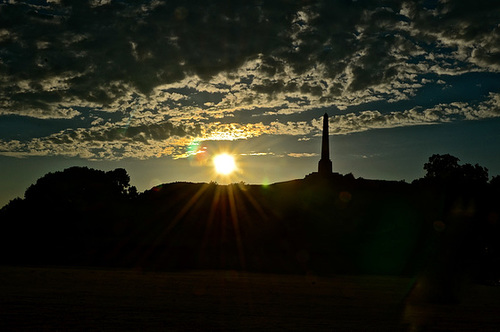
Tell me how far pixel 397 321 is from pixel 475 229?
3274 cm

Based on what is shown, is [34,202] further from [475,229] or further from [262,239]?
[475,229]

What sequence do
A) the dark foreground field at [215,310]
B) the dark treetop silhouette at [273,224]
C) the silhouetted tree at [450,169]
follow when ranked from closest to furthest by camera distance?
the dark foreground field at [215,310] < the dark treetop silhouette at [273,224] < the silhouetted tree at [450,169]

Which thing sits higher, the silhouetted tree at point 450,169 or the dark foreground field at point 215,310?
the silhouetted tree at point 450,169

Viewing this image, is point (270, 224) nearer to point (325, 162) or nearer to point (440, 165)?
point (325, 162)

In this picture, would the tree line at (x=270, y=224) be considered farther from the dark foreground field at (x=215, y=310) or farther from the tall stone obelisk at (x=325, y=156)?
the dark foreground field at (x=215, y=310)

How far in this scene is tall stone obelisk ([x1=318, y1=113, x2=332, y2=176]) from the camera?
179 ft

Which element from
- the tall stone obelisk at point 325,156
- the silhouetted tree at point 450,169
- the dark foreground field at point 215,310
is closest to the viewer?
the dark foreground field at point 215,310

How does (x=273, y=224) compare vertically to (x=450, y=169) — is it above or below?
below

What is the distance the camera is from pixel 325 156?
57.1 metres

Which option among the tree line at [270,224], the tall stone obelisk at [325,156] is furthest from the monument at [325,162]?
the tree line at [270,224]

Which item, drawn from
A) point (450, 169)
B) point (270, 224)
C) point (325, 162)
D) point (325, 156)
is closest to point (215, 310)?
point (270, 224)

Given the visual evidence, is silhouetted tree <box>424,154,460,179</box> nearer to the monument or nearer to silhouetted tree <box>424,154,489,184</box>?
silhouetted tree <box>424,154,489,184</box>

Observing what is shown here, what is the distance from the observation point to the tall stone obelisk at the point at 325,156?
5450cm

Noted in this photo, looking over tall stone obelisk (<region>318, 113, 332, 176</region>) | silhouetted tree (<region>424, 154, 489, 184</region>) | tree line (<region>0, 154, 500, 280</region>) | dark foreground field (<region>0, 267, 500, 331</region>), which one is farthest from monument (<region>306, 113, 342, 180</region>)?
dark foreground field (<region>0, 267, 500, 331</region>)
